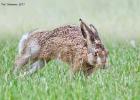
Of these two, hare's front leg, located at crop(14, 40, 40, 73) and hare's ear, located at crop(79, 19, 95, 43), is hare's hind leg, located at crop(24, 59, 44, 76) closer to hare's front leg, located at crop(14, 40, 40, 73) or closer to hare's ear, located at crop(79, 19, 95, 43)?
hare's front leg, located at crop(14, 40, 40, 73)

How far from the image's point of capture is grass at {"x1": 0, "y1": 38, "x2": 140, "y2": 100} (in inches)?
A: 267

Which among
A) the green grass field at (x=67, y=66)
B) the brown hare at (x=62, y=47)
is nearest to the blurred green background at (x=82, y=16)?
the green grass field at (x=67, y=66)

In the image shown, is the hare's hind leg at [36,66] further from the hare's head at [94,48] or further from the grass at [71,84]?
the hare's head at [94,48]

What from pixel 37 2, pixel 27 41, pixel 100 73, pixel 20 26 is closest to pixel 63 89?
pixel 100 73

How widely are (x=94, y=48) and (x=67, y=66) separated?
0.97 m

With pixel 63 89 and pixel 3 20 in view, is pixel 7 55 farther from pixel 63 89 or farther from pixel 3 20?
pixel 3 20

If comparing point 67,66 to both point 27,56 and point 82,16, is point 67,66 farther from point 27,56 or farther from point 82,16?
point 82,16

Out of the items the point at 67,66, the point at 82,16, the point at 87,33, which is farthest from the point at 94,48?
the point at 82,16

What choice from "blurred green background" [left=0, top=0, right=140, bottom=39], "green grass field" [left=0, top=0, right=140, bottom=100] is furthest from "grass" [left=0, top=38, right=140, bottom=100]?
"blurred green background" [left=0, top=0, right=140, bottom=39]

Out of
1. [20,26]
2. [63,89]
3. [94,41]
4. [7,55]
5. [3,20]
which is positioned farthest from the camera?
[3,20]

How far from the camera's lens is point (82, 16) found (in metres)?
18.1

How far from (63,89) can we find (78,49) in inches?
76.7

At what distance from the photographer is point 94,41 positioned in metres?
8.51

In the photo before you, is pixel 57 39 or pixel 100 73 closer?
pixel 100 73
